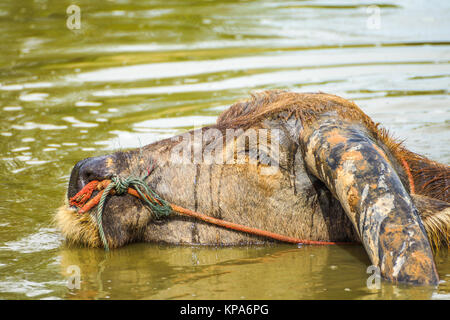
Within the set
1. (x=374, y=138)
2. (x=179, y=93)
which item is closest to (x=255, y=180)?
(x=374, y=138)

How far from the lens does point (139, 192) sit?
4.83 meters

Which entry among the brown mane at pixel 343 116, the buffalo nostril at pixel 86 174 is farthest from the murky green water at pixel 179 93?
the brown mane at pixel 343 116

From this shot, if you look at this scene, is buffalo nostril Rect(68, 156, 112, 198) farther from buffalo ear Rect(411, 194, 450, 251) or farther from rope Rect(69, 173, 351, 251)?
buffalo ear Rect(411, 194, 450, 251)

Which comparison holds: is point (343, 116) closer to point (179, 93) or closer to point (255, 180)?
point (255, 180)

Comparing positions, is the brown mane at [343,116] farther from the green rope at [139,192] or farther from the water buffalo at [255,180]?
the green rope at [139,192]

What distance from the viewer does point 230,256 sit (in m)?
4.75

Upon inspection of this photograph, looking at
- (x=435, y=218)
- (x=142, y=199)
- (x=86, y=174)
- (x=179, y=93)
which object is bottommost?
(x=435, y=218)

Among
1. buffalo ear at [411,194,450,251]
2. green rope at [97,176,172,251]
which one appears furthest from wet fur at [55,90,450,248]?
green rope at [97,176,172,251]

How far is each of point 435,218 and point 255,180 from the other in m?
1.19

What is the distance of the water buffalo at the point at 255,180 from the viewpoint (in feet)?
15.7


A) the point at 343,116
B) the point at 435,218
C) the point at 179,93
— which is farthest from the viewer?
the point at 179,93

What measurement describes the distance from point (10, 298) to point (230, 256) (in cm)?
141

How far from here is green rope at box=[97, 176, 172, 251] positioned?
15.6 feet

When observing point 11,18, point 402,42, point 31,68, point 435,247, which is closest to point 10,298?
point 435,247
